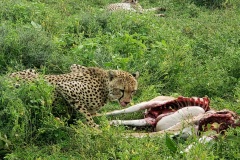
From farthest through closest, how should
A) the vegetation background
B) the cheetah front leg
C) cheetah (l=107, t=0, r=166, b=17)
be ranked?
cheetah (l=107, t=0, r=166, b=17) → the cheetah front leg → the vegetation background

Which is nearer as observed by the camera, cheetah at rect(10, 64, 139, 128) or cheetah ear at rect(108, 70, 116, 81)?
cheetah at rect(10, 64, 139, 128)

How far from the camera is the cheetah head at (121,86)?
6391mm

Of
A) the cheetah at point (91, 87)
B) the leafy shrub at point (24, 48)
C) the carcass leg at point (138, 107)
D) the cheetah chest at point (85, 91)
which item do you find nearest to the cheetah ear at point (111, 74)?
the cheetah at point (91, 87)

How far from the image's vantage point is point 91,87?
6.49 m

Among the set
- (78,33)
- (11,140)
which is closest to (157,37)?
(78,33)

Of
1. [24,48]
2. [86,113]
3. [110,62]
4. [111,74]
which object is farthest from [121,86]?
[24,48]

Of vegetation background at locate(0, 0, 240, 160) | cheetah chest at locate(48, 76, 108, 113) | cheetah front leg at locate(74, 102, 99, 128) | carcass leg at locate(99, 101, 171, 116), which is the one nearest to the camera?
vegetation background at locate(0, 0, 240, 160)

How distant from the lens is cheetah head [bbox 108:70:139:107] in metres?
6.39

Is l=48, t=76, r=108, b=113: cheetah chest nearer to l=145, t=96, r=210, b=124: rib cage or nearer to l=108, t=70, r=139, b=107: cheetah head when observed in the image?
l=108, t=70, r=139, b=107: cheetah head

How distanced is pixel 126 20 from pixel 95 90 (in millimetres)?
3449

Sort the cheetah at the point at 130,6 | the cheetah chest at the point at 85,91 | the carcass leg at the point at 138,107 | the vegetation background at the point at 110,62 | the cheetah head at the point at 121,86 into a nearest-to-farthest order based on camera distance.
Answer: the vegetation background at the point at 110,62, the cheetah chest at the point at 85,91, the cheetah head at the point at 121,86, the carcass leg at the point at 138,107, the cheetah at the point at 130,6

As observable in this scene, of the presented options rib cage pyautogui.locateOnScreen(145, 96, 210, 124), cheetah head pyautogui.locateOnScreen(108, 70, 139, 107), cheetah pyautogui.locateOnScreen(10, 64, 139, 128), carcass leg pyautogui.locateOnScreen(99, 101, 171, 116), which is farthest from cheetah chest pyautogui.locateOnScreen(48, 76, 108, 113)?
rib cage pyautogui.locateOnScreen(145, 96, 210, 124)

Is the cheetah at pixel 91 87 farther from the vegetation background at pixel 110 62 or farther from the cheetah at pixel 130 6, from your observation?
the cheetah at pixel 130 6

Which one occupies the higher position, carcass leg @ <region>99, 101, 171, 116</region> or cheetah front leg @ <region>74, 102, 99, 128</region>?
cheetah front leg @ <region>74, 102, 99, 128</region>
